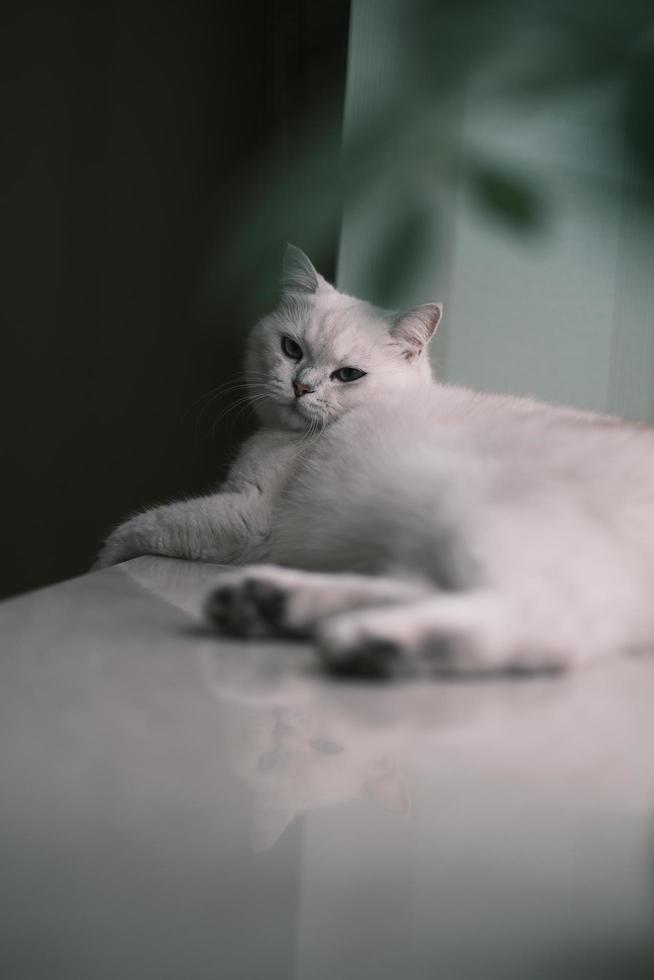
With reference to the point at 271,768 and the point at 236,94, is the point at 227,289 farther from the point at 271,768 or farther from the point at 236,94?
the point at 271,768

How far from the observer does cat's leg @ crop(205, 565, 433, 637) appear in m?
0.80

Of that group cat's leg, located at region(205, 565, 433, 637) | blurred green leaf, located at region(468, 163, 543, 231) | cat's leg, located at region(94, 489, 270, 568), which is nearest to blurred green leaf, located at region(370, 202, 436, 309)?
blurred green leaf, located at region(468, 163, 543, 231)

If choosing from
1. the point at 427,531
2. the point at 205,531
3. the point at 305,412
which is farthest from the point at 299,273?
the point at 427,531

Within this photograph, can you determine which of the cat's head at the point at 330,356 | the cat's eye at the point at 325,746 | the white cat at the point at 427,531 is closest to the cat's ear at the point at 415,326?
the cat's head at the point at 330,356

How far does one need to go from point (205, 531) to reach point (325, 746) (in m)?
0.87

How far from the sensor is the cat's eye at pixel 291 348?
1.67 metres

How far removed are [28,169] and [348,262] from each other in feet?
4.85

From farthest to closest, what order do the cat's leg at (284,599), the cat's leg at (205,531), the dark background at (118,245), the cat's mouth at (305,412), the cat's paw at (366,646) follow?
the dark background at (118,245), the cat's mouth at (305,412), the cat's leg at (205,531), the cat's leg at (284,599), the cat's paw at (366,646)

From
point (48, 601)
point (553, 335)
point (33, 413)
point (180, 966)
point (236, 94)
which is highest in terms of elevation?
point (236, 94)

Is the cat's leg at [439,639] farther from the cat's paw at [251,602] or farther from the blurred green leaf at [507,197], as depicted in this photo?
the blurred green leaf at [507,197]

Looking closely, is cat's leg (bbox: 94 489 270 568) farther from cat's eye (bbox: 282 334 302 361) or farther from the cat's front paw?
cat's eye (bbox: 282 334 302 361)

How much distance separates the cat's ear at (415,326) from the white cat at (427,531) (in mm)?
107

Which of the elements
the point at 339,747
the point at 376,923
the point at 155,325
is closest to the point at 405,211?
the point at 339,747

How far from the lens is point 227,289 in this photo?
2752 mm
